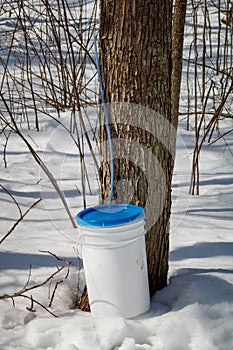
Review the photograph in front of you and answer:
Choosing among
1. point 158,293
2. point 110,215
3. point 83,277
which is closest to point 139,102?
point 110,215

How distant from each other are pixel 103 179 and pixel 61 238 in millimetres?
1003

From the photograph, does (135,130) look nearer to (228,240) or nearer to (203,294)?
(203,294)

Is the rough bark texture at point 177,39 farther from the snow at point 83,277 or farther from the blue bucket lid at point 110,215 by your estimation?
the snow at point 83,277

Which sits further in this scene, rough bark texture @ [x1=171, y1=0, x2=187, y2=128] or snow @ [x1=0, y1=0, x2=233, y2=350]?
rough bark texture @ [x1=171, y1=0, x2=187, y2=128]

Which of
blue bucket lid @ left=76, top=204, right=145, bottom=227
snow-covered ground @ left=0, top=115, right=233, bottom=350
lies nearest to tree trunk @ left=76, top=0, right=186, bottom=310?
blue bucket lid @ left=76, top=204, right=145, bottom=227

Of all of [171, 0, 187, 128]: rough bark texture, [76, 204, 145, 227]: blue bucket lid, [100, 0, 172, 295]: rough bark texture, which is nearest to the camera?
[76, 204, 145, 227]: blue bucket lid

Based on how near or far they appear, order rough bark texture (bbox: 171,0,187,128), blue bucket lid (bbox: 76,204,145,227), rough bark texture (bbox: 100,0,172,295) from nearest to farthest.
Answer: blue bucket lid (bbox: 76,204,145,227), rough bark texture (bbox: 100,0,172,295), rough bark texture (bbox: 171,0,187,128)

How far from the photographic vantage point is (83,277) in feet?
8.16

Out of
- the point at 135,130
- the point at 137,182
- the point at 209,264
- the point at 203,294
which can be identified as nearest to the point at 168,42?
the point at 135,130

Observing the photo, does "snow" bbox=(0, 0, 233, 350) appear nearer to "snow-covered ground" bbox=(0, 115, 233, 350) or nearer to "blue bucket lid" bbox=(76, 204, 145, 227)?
"snow-covered ground" bbox=(0, 115, 233, 350)

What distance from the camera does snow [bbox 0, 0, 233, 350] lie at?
188 cm

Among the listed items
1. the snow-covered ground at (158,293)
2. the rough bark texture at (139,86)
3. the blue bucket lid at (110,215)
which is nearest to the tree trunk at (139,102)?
the rough bark texture at (139,86)

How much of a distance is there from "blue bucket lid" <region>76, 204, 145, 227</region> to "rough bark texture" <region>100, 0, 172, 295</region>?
11 cm

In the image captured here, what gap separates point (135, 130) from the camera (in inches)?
80.7
